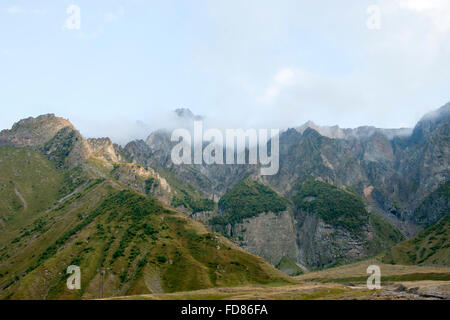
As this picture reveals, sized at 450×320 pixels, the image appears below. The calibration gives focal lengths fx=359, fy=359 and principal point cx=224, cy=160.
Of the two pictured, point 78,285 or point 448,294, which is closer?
point 448,294

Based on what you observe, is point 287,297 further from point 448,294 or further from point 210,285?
point 210,285

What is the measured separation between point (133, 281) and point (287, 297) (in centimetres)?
10733

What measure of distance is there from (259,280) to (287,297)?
85593mm

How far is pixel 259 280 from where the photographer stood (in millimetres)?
197250
